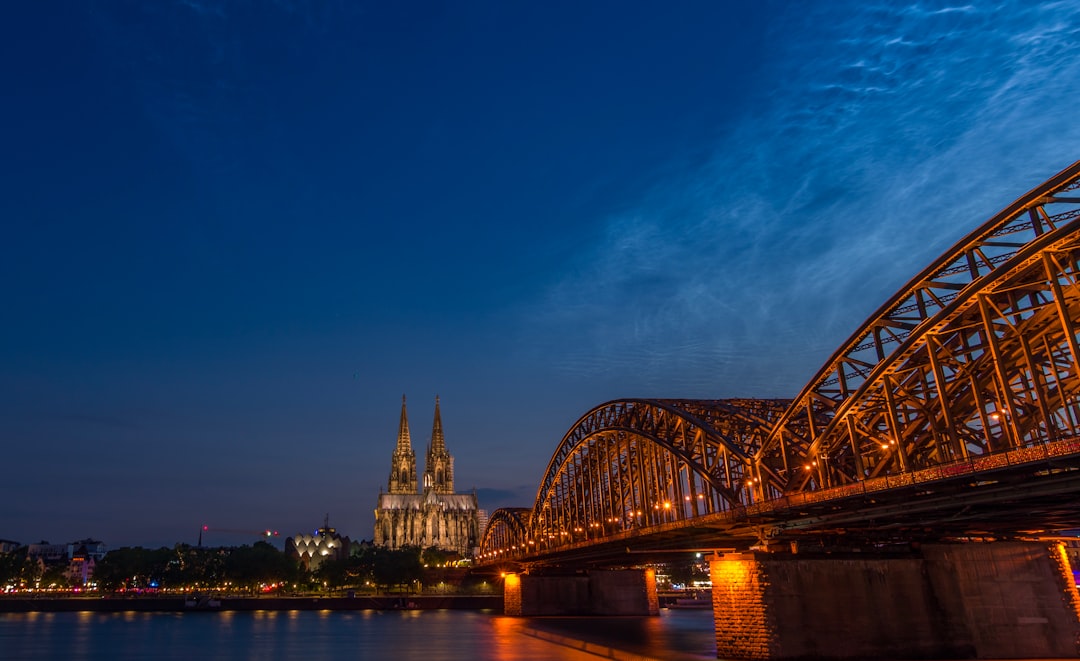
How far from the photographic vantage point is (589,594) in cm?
11544

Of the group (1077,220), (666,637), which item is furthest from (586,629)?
(1077,220)

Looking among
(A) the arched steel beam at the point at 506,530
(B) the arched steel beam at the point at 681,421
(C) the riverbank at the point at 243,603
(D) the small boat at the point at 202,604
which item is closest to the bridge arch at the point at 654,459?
(B) the arched steel beam at the point at 681,421

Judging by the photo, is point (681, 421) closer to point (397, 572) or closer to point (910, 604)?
point (910, 604)

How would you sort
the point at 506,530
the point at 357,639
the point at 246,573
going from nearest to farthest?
the point at 357,639 < the point at 506,530 < the point at 246,573

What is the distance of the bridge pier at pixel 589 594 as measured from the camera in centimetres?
11281

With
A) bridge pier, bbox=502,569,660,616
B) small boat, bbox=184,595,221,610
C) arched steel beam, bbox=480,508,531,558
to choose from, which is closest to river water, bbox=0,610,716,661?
bridge pier, bbox=502,569,660,616

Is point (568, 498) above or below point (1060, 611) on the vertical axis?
above

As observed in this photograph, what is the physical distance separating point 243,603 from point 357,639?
284ft

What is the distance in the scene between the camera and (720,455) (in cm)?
6112

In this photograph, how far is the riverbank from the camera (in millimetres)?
145875

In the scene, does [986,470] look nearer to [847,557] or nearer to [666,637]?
[847,557]

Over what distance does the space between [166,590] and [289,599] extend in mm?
42895

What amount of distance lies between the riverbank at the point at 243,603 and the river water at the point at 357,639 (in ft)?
109

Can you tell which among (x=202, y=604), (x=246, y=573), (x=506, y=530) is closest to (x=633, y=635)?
(x=506, y=530)
